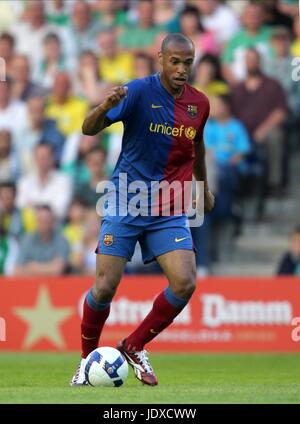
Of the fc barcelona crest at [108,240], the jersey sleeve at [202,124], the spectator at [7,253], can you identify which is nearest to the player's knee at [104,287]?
the fc barcelona crest at [108,240]

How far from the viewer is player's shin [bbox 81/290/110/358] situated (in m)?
9.26

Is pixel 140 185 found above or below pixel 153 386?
above

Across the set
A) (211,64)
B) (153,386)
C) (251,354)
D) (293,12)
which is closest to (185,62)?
(153,386)

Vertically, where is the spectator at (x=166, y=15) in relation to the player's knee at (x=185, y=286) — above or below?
above

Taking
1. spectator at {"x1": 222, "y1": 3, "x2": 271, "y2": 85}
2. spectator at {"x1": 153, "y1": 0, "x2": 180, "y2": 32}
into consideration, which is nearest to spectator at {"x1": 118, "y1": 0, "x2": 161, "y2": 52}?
spectator at {"x1": 153, "y1": 0, "x2": 180, "y2": 32}

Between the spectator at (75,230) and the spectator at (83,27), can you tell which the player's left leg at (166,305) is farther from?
the spectator at (83,27)

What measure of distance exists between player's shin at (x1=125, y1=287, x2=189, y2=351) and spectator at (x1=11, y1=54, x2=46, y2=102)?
34.3ft

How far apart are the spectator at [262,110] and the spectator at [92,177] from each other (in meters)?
2.34

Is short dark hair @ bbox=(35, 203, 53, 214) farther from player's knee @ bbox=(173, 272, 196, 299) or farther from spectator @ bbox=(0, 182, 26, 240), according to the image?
player's knee @ bbox=(173, 272, 196, 299)

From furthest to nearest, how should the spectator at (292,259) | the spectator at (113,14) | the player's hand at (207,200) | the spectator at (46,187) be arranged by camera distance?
1. the spectator at (113,14)
2. the spectator at (46,187)
3. the spectator at (292,259)
4. the player's hand at (207,200)

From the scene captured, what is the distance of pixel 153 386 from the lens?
9078 millimetres

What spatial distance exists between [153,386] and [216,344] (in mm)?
7348

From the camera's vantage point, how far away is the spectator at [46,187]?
59.9 ft

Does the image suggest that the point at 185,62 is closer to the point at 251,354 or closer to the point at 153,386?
the point at 153,386
